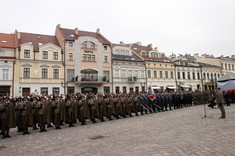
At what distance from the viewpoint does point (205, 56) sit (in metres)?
52.8

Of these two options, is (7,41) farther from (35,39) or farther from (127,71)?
(127,71)

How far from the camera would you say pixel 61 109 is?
10.8 meters

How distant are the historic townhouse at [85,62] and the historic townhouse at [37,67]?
4.45 feet

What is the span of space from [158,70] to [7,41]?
89.7ft

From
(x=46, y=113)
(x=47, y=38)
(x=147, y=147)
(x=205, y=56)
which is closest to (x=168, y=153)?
(x=147, y=147)

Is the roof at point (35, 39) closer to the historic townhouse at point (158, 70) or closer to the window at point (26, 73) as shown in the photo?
the window at point (26, 73)

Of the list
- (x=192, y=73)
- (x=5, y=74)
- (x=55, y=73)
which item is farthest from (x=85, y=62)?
(x=192, y=73)

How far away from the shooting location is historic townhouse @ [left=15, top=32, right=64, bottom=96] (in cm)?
2684

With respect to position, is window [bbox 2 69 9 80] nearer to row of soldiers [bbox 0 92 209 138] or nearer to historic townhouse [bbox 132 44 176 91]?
row of soldiers [bbox 0 92 209 138]

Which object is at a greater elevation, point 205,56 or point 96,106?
point 205,56

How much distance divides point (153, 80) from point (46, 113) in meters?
30.2

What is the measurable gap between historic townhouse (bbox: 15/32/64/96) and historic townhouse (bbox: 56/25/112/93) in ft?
4.45

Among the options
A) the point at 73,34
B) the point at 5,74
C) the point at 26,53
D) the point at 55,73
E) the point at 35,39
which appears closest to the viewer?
the point at 5,74

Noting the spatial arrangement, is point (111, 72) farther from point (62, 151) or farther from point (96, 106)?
point (62, 151)
